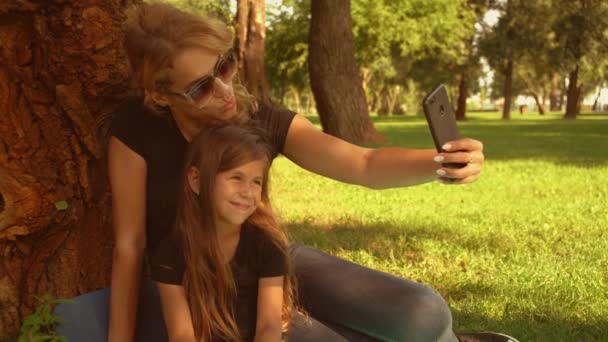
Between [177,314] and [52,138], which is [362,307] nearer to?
[177,314]

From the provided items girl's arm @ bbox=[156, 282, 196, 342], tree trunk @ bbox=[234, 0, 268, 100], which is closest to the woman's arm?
girl's arm @ bbox=[156, 282, 196, 342]

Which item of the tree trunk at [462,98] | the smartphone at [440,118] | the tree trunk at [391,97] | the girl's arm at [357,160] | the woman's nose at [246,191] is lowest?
the tree trunk at [391,97]

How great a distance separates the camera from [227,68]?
102 inches

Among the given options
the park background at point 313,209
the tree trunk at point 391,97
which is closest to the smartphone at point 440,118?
the park background at point 313,209

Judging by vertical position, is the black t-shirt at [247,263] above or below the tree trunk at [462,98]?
above

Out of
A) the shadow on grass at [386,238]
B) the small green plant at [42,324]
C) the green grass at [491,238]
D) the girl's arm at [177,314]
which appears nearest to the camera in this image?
the girl's arm at [177,314]

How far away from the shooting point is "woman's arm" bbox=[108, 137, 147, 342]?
2566 millimetres

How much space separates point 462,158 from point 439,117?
139mm

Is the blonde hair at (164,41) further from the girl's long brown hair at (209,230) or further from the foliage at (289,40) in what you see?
the foliage at (289,40)

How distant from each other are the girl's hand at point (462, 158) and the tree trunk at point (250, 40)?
1197cm

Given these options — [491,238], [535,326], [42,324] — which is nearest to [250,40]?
[491,238]

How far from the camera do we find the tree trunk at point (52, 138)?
286 cm

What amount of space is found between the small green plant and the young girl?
0.65m

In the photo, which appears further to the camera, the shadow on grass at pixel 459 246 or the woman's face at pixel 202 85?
the shadow on grass at pixel 459 246
